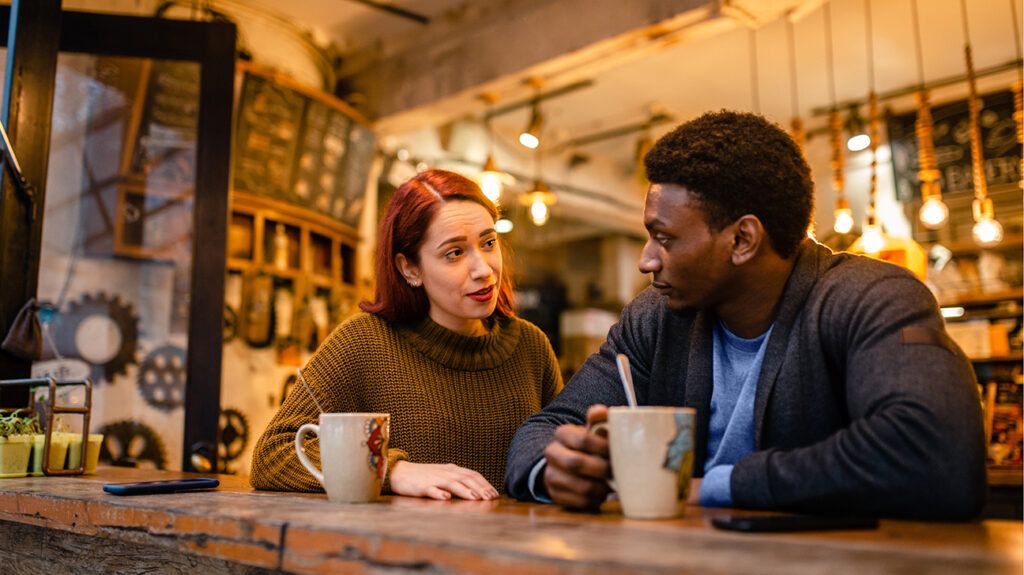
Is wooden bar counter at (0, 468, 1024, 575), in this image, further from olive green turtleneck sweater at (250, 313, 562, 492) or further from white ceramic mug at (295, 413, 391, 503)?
olive green turtleneck sweater at (250, 313, 562, 492)

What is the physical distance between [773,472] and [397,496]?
60 cm

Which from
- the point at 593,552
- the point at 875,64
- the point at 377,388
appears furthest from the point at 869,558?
the point at 875,64

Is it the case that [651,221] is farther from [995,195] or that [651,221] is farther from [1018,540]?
[995,195]

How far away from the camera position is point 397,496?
1.39 meters

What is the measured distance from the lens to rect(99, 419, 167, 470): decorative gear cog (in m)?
3.38

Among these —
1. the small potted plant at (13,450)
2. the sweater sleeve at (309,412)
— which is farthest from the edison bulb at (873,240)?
the small potted plant at (13,450)

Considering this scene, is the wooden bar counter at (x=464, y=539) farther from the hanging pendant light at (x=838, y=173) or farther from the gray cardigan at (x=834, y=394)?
the hanging pendant light at (x=838, y=173)

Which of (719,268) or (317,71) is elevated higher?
(317,71)

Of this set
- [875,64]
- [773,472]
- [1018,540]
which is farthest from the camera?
[875,64]

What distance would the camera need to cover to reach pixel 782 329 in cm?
141

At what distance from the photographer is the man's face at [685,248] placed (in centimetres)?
143

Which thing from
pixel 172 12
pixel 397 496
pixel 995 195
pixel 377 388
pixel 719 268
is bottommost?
pixel 397 496

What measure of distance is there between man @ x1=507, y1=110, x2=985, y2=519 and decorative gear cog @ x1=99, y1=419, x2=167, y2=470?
7.88 feet

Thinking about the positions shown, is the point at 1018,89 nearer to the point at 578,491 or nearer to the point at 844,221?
the point at 844,221
